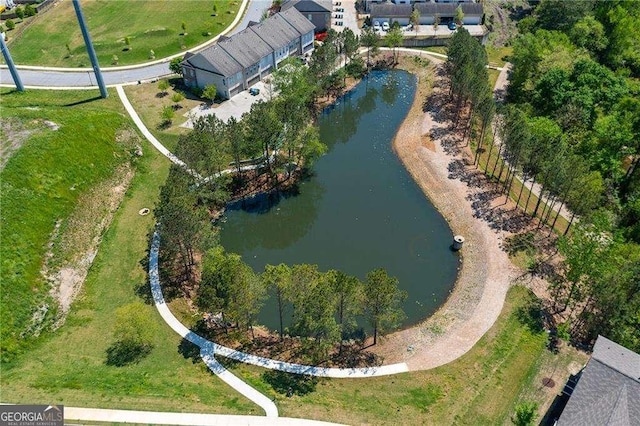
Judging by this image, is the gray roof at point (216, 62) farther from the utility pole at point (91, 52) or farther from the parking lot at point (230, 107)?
the utility pole at point (91, 52)

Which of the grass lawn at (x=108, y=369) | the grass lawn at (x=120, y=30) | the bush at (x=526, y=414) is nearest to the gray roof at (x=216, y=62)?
the grass lawn at (x=120, y=30)

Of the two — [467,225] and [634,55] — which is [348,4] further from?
[467,225]

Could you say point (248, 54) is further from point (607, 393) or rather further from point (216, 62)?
point (607, 393)

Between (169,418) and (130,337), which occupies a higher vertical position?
(130,337)

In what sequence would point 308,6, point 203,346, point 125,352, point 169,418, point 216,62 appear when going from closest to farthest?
point 169,418 < point 125,352 < point 203,346 < point 216,62 < point 308,6

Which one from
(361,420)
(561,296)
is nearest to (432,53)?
(561,296)

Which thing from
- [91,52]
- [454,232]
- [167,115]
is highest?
[91,52]

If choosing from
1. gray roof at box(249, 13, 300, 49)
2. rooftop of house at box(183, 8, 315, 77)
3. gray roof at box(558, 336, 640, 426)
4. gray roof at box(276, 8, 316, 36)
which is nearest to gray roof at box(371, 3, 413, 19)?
gray roof at box(276, 8, 316, 36)

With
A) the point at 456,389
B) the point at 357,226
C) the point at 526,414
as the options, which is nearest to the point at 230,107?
the point at 357,226
